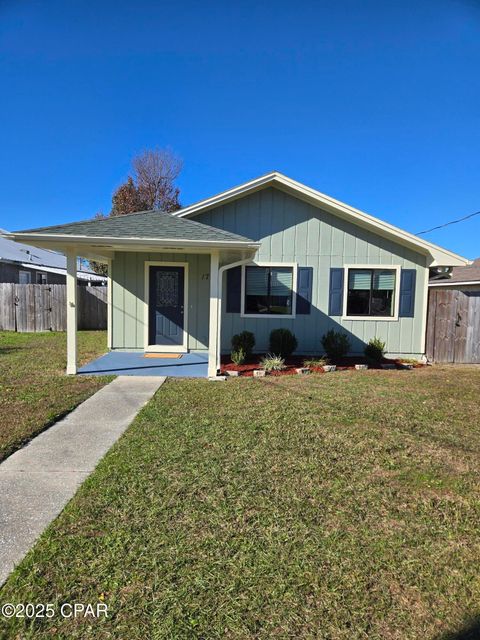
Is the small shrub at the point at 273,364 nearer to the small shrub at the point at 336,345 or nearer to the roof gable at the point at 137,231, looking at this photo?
the small shrub at the point at 336,345

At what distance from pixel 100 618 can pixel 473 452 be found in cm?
393

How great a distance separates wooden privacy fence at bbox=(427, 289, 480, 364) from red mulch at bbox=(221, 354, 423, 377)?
883mm

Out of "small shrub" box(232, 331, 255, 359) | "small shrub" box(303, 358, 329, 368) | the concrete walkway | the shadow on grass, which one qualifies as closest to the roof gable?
"small shrub" box(232, 331, 255, 359)

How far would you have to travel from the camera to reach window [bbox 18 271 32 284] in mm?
19312

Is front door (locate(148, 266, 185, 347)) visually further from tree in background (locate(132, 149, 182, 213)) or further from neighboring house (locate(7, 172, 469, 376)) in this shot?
tree in background (locate(132, 149, 182, 213))

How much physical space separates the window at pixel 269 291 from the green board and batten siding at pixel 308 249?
0.77 ft

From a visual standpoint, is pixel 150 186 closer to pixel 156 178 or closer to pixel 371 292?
pixel 156 178

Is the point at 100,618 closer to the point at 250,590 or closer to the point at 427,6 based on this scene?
the point at 250,590

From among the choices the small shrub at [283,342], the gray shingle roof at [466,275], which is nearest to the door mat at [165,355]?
the small shrub at [283,342]

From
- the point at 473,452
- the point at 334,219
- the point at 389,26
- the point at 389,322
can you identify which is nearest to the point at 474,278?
the point at 389,322

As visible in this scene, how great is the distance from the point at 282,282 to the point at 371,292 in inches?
93.4

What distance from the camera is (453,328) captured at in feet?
32.4

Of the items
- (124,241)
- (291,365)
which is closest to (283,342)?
(291,365)

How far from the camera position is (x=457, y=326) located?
388 inches
